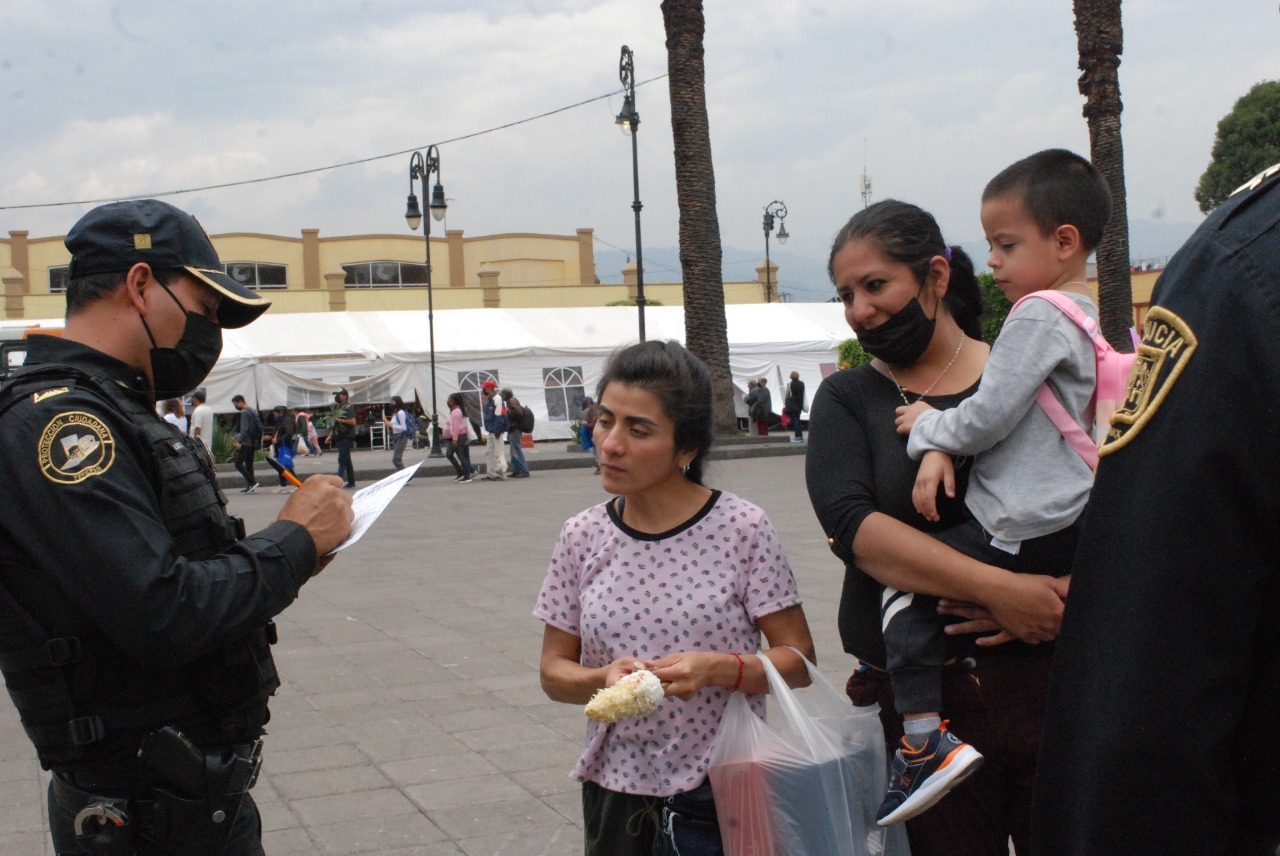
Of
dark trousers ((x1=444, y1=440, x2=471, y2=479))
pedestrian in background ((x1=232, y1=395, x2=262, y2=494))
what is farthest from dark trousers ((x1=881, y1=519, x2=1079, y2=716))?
dark trousers ((x1=444, y1=440, x2=471, y2=479))

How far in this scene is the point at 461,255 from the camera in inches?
2286

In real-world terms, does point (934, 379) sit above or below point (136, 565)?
above

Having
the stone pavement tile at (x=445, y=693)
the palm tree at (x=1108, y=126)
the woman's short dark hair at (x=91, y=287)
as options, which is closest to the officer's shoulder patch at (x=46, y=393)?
the woman's short dark hair at (x=91, y=287)

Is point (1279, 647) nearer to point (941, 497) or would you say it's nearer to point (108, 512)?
point (941, 497)

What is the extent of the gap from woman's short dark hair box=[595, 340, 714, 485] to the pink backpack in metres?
0.76

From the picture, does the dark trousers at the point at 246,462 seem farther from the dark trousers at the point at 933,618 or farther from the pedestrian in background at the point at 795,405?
the dark trousers at the point at 933,618

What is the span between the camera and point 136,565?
2066 millimetres

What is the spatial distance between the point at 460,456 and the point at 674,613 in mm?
18964

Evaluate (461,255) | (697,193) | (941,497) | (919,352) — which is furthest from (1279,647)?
(461,255)

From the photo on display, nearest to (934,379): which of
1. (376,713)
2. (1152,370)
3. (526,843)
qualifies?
(1152,370)

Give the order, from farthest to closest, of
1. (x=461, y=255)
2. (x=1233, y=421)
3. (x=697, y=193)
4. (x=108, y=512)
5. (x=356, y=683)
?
(x=461, y=255) → (x=697, y=193) → (x=356, y=683) → (x=108, y=512) → (x=1233, y=421)

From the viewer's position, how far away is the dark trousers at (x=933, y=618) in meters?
2.28

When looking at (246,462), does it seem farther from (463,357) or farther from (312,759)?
(312,759)

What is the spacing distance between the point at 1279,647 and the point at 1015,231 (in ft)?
5.10
